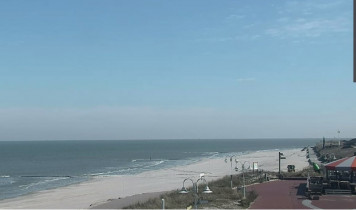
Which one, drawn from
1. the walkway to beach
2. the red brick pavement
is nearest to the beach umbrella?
the walkway to beach

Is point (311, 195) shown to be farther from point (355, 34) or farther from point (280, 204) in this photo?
point (355, 34)

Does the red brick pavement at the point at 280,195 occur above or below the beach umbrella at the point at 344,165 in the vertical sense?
below

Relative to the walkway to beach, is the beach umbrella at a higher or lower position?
higher

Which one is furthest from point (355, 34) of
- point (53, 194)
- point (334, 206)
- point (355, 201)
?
point (53, 194)

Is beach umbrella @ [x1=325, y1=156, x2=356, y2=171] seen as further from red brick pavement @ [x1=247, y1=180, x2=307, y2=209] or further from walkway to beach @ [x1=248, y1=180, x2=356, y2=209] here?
red brick pavement @ [x1=247, y1=180, x2=307, y2=209]

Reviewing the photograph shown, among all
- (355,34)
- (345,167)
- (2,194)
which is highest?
(355,34)

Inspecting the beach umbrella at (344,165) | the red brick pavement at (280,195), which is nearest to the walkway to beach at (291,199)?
the red brick pavement at (280,195)

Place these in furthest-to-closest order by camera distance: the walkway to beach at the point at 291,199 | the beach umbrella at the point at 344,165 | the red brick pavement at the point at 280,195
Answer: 1. the beach umbrella at the point at 344,165
2. the red brick pavement at the point at 280,195
3. the walkway to beach at the point at 291,199

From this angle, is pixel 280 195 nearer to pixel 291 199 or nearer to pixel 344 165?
pixel 291 199

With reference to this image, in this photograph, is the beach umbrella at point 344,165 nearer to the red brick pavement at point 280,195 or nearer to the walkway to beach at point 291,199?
the walkway to beach at point 291,199
